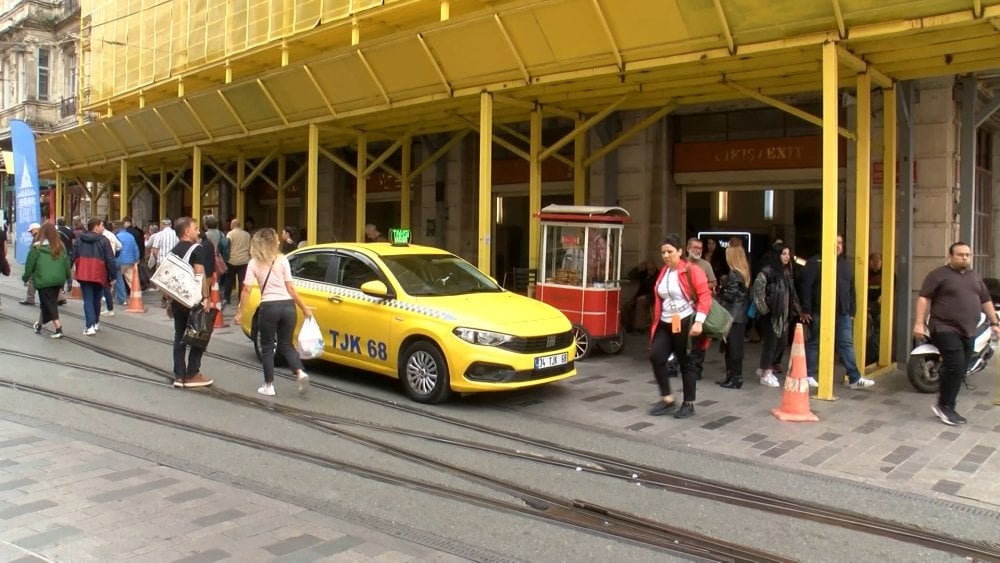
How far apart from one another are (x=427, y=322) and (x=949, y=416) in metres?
5.10

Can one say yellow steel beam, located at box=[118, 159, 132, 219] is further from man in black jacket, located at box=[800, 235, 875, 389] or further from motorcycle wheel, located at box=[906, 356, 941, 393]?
motorcycle wheel, located at box=[906, 356, 941, 393]

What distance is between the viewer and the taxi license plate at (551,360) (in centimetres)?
748

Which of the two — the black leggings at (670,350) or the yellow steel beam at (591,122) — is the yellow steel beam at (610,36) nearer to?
the yellow steel beam at (591,122)

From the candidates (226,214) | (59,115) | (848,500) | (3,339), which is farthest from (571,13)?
(59,115)

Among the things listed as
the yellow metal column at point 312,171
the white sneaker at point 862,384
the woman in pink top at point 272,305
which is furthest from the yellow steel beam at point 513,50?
the white sneaker at point 862,384

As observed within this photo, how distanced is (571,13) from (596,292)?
12.2ft

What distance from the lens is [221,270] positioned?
12070mm

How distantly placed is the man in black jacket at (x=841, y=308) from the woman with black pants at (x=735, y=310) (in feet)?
2.23

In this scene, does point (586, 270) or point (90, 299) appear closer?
point (586, 270)

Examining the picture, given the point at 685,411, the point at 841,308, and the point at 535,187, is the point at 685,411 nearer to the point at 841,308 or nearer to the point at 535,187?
the point at 841,308

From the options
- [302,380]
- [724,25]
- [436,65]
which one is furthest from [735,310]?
[436,65]

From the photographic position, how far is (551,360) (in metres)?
7.62

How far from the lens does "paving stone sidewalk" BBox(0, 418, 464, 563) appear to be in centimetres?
390

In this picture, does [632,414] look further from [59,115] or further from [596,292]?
[59,115]
